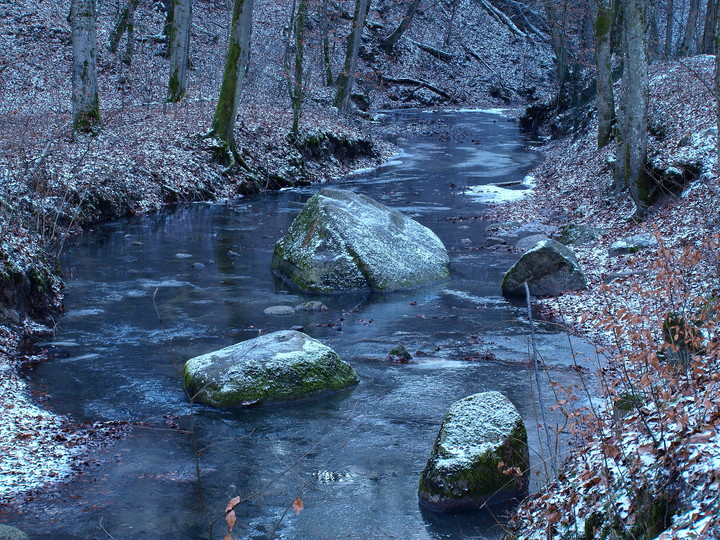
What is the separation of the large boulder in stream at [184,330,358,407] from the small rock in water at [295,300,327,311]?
113 inches

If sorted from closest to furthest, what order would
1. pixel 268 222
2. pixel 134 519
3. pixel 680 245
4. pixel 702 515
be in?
pixel 702 515, pixel 134 519, pixel 680 245, pixel 268 222

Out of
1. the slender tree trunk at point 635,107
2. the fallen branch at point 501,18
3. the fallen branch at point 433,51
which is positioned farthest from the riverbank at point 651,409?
the fallen branch at point 501,18

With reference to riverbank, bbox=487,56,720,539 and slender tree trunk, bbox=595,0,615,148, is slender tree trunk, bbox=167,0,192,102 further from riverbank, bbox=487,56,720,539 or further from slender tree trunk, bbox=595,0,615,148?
riverbank, bbox=487,56,720,539

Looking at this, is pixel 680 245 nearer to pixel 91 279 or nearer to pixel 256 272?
pixel 256 272

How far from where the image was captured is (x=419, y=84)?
49.6 meters

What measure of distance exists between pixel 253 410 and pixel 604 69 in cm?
1479

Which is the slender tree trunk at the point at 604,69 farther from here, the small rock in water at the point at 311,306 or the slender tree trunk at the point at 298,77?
the small rock in water at the point at 311,306

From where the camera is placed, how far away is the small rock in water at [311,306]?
444 inches

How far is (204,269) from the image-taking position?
43.9 ft

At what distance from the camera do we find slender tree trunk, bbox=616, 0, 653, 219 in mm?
14102

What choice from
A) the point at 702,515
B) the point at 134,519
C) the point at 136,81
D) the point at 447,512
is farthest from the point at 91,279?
the point at 136,81

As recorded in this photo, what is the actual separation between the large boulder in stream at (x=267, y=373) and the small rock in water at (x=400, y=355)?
80 cm

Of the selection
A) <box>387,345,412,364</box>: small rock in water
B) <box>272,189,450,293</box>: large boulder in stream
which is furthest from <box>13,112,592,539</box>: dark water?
<box>272,189,450,293</box>: large boulder in stream

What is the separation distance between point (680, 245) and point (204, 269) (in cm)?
829
